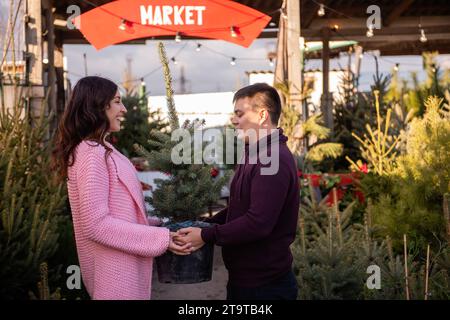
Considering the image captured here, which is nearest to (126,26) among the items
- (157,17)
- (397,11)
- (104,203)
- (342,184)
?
(157,17)

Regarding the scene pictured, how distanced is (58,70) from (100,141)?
26.8 feet

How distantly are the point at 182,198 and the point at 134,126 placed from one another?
339 inches

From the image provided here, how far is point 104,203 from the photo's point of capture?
6.87ft

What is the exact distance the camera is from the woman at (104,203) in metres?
2.10

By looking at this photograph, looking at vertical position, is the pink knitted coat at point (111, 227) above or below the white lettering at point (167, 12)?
below

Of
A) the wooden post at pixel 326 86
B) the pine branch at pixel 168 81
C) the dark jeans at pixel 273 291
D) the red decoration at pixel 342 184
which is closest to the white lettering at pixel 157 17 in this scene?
the red decoration at pixel 342 184

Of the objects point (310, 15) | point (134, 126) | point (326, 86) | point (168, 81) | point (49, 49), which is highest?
point (310, 15)

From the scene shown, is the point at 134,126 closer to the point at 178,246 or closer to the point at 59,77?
the point at 59,77

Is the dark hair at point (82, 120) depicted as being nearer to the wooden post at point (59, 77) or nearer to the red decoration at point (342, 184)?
the red decoration at point (342, 184)

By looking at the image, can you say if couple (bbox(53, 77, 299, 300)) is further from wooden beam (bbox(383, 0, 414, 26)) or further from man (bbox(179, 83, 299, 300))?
wooden beam (bbox(383, 0, 414, 26))

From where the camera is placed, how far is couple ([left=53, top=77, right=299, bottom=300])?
212 cm

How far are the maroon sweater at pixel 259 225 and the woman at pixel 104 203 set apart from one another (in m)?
0.21

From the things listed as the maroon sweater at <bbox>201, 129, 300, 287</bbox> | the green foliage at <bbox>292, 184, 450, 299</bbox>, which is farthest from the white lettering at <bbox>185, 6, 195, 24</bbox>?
the maroon sweater at <bbox>201, 129, 300, 287</bbox>

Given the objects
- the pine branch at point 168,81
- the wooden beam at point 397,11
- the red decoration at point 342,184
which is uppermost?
the wooden beam at point 397,11
